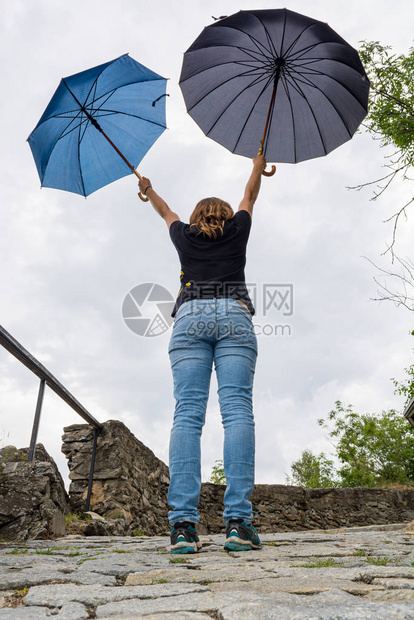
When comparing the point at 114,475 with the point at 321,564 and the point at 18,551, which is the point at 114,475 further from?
the point at 321,564

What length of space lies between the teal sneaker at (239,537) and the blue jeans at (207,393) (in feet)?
0.13

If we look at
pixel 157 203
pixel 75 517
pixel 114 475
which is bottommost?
pixel 75 517

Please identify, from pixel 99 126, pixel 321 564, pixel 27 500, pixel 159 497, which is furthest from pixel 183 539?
pixel 159 497

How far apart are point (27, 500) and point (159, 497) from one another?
3793mm

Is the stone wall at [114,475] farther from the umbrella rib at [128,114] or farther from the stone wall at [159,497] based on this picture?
the umbrella rib at [128,114]

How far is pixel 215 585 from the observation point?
1.48 m

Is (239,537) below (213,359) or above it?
below

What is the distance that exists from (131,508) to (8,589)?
424 centimetres

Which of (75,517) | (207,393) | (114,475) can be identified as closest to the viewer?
(207,393)

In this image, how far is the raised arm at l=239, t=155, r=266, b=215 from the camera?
3.07m

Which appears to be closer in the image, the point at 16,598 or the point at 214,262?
the point at 16,598

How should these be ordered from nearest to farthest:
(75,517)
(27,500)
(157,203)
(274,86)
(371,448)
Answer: (157,203), (27,500), (274,86), (75,517), (371,448)

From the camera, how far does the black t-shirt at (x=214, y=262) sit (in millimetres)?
2699

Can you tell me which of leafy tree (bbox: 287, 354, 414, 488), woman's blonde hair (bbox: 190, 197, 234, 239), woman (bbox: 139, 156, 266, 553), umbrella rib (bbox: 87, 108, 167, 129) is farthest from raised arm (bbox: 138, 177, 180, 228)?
leafy tree (bbox: 287, 354, 414, 488)
